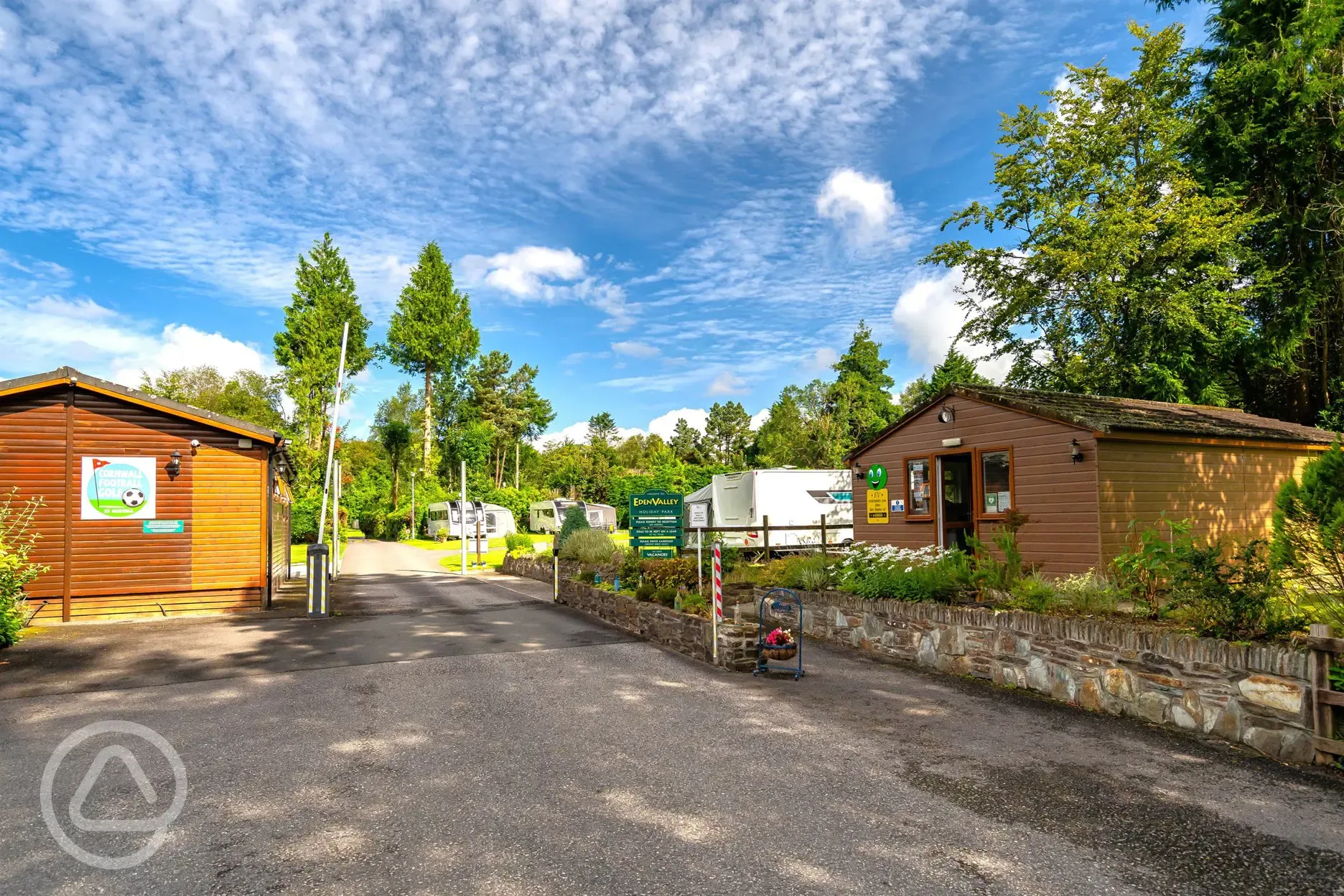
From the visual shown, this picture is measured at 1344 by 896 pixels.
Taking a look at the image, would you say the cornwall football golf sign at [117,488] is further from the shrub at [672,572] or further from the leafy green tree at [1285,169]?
the leafy green tree at [1285,169]

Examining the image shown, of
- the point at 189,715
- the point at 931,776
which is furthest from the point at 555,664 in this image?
the point at 931,776

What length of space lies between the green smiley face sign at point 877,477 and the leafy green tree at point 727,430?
157 ft

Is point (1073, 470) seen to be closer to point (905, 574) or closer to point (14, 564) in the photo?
point (905, 574)

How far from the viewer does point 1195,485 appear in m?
12.4

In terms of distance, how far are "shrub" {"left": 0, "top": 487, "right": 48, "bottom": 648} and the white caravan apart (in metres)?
15.3

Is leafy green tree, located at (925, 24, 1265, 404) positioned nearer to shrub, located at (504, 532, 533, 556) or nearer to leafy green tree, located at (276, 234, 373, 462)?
shrub, located at (504, 532, 533, 556)

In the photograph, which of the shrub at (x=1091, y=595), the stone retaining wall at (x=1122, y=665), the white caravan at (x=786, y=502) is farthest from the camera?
the white caravan at (x=786, y=502)

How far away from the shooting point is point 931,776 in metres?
→ 5.33

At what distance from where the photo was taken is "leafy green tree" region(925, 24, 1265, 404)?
21.6 m

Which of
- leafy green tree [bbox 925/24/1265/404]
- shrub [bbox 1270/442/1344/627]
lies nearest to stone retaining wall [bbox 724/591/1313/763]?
shrub [bbox 1270/442/1344/627]

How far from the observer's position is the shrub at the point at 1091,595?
7570 mm

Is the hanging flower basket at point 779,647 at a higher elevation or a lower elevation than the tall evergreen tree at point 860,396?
lower

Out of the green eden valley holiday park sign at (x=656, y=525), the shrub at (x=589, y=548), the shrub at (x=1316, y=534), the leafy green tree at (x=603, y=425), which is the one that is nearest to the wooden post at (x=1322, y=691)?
the shrub at (x=1316, y=534)

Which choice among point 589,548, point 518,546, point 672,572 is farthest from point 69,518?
point 518,546
